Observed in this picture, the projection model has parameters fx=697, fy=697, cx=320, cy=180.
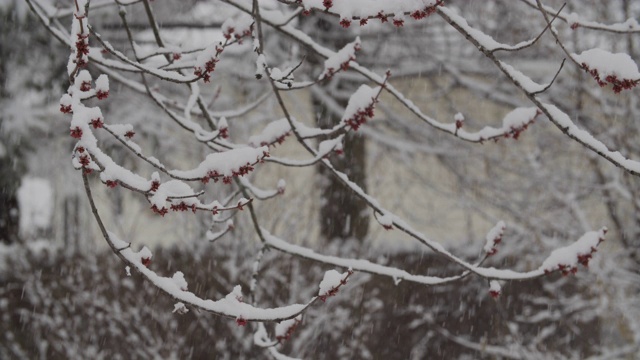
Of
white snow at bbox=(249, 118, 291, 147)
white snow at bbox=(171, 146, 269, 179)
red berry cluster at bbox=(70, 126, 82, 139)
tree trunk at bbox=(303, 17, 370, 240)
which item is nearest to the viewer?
red berry cluster at bbox=(70, 126, 82, 139)

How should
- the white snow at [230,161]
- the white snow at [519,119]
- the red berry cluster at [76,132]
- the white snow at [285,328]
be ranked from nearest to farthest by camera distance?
the red berry cluster at [76,132]
the white snow at [230,161]
the white snow at [285,328]
the white snow at [519,119]

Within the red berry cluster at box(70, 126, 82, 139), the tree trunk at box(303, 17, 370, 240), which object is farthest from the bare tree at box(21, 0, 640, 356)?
the tree trunk at box(303, 17, 370, 240)

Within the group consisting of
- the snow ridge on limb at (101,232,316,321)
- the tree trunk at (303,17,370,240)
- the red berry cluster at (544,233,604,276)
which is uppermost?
the tree trunk at (303,17,370,240)

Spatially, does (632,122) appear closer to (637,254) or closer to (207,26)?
(637,254)

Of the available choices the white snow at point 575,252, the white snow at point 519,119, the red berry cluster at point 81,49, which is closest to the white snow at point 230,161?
the red berry cluster at point 81,49

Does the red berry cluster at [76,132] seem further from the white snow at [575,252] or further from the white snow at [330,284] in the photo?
the white snow at [575,252]

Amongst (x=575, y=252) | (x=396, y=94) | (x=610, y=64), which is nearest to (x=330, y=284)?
(x=575, y=252)

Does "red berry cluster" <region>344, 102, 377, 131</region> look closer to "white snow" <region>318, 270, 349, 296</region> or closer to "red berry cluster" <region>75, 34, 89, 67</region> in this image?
"white snow" <region>318, 270, 349, 296</region>

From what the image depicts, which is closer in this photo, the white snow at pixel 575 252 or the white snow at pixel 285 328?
the white snow at pixel 575 252

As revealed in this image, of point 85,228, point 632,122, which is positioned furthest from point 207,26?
point 632,122

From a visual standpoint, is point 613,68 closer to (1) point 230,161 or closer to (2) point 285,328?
(1) point 230,161

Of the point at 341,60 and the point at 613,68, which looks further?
the point at 341,60

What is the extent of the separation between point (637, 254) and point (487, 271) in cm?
425

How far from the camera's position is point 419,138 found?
9.55m
